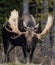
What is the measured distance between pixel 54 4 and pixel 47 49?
182 centimetres

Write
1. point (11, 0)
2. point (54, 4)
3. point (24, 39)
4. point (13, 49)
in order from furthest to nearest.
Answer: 1. point (11, 0)
2. point (13, 49)
3. point (54, 4)
4. point (24, 39)

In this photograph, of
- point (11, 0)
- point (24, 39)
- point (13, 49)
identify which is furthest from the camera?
point (11, 0)

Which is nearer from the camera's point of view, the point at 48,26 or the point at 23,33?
the point at 23,33

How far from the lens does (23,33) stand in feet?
48.0

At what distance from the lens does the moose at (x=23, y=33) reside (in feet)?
47.3

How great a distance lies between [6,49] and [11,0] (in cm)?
317

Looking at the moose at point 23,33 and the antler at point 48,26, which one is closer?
the moose at point 23,33

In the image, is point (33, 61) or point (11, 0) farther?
point (11, 0)

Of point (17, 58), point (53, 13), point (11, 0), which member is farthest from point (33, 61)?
point (11, 0)

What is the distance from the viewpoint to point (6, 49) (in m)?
16.2

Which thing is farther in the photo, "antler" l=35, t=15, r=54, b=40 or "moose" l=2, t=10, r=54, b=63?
"antler" l=35, t=15, r=54, b=40

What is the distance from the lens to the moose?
1442cm

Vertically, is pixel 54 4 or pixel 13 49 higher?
pixel 54 4

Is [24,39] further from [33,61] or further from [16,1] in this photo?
[16,1]
